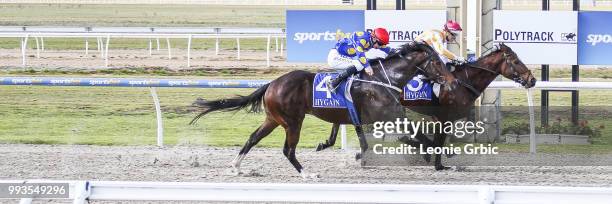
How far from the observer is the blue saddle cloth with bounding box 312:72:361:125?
9.20 metres

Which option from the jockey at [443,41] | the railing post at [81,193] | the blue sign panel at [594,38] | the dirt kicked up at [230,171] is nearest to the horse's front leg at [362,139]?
the dirt kicked up at [230,171]

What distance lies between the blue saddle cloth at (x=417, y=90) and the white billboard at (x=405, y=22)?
2.12 meters

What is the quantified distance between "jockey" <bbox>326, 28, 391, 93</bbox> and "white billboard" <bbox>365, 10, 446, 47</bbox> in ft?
7.45

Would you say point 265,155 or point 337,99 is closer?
point 337,99

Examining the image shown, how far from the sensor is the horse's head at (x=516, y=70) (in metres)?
9.76

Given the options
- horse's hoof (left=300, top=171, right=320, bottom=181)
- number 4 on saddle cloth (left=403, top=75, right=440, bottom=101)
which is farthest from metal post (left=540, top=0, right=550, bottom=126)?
horse's hoof (left=300, top=171, right=320, bottom=181)

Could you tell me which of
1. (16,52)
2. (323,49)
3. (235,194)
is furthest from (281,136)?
(16,52)

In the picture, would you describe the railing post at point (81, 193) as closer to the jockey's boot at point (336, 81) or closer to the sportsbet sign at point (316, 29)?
the jockey's boot at point (336, 81)

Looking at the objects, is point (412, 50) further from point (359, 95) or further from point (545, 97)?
point (545, 97)

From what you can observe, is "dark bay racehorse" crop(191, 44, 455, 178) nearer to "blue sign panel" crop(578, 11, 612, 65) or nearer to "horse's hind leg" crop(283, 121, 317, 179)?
"horse's hind leg" crop(283, 121, 317, 179)

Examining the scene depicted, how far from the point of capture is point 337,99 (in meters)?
9.21

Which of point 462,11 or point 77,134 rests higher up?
point 462,11

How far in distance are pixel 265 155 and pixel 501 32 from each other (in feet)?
8.73

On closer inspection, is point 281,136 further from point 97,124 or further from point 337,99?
point 337,99
